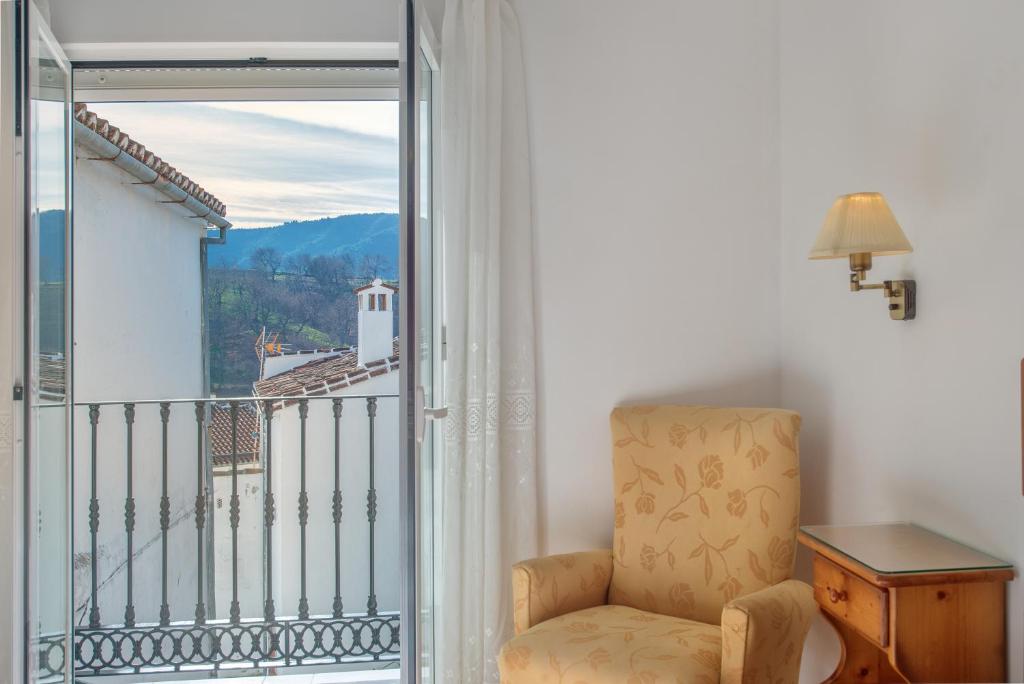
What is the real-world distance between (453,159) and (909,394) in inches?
61.2

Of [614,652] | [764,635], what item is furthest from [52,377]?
[764,635]

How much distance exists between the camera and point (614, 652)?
1775 mm

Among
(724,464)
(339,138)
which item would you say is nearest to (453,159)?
(724,464)

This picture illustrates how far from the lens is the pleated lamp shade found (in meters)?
1.65

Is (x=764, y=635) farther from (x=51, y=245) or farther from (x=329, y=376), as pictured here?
(x=329, y=376)

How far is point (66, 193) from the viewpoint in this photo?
2.55 metres

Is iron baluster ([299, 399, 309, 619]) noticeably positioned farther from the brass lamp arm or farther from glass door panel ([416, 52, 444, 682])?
the brass lamp arm

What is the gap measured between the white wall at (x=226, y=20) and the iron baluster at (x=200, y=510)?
6.36ft

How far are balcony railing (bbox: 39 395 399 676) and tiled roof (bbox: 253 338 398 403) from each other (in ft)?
0.31

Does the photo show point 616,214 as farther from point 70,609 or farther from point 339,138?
point 70,609

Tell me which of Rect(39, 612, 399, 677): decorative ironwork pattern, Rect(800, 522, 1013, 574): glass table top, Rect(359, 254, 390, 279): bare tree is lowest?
Rect(39, 612, 399, 677): decorative ironwork pattern

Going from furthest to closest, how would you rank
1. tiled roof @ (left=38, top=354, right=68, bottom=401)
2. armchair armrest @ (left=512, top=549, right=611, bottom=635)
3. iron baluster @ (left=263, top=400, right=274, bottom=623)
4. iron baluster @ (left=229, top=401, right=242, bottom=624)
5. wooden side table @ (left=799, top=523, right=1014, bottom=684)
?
iron baluster @ (left=263, top=400, right=274, bottom=623)
iron baluster @ (left=229, top=401, right=242, bottom=624)
tiled roof @ (left=38, top=354, right=68, bottom=401)
armchair armrest @ (left=512, top=549, right=611, bottom=635)
wooden side table @ (left=799, top=523, right=1014, bottom=684)

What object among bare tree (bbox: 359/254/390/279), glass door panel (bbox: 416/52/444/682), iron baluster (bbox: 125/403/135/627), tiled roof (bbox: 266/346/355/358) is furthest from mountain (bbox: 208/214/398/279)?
glass door panel (bbox: 416/52/444/682)

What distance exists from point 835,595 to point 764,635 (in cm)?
19
